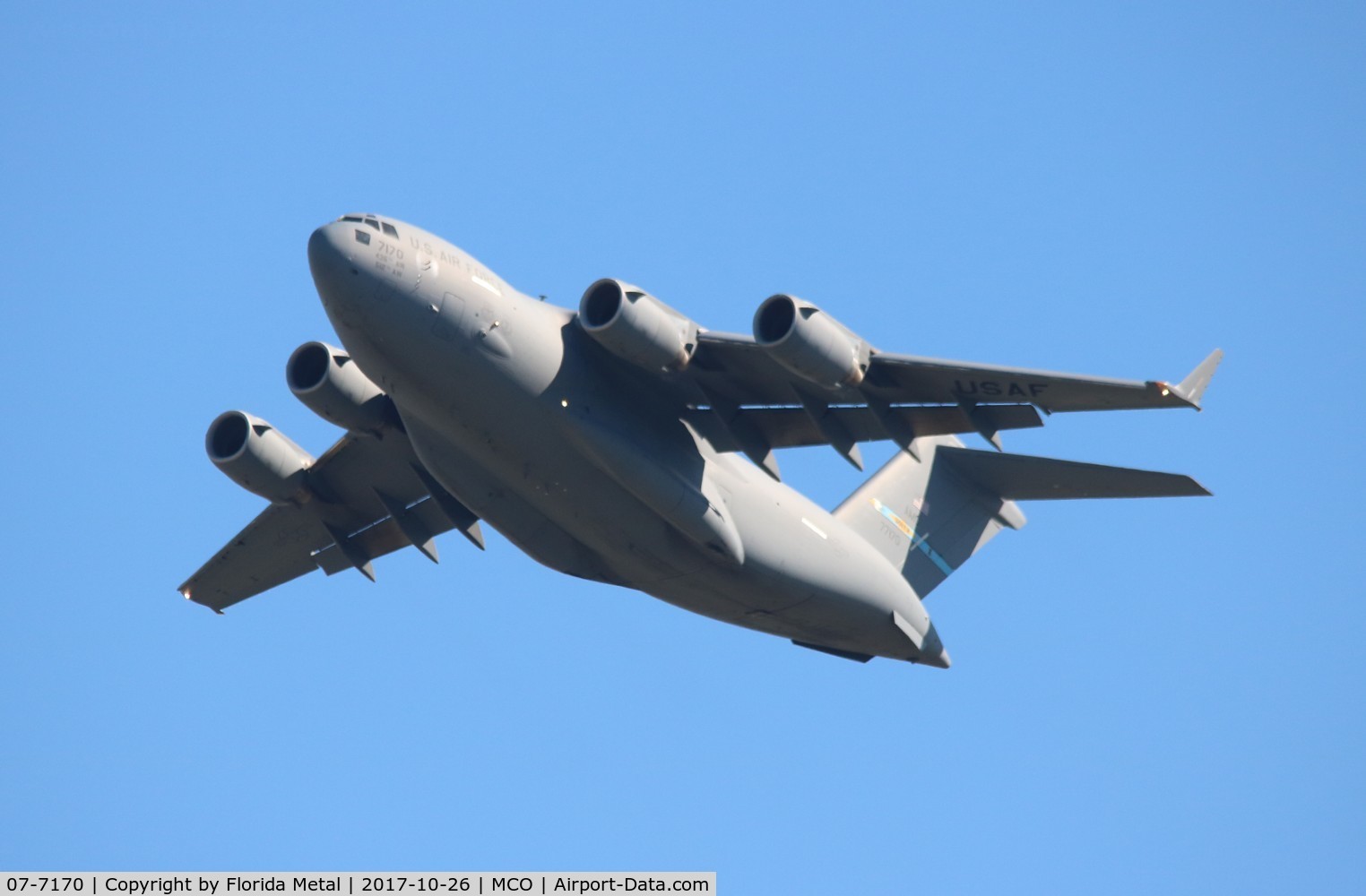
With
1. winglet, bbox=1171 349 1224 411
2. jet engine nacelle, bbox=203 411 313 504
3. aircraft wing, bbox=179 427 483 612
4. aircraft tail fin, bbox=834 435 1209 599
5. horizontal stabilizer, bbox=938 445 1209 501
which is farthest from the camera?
aircraft tail fin, bbox=834 435 1209 599

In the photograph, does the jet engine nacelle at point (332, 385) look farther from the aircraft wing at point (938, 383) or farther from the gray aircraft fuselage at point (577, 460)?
Answer: the aircraft wing at point (938, 383)

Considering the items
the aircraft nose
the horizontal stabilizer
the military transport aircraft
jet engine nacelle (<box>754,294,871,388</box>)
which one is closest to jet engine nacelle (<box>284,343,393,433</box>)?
the military transport aircraft

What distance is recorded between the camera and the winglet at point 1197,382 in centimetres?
1719

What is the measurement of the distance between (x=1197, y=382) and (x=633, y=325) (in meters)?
5.33

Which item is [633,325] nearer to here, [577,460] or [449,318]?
[577,460]

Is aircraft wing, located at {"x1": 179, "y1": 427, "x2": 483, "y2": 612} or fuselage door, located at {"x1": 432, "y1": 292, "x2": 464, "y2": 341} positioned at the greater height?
aircraft wing, located at {"x1": 179, "y1": 427, "x2": 483, "y2": 612}

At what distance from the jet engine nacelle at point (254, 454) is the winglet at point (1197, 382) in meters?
9.66

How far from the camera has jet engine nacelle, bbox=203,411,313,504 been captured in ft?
68.2

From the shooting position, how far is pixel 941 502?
2294cm

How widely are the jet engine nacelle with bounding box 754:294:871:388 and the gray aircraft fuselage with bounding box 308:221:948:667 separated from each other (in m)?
1.68

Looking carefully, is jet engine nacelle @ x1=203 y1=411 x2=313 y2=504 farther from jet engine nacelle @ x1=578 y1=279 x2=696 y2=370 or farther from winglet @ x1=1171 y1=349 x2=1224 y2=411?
winglet @ x1=1171 y1=349 x2=1224 y2=411

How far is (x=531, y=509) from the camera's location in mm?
19656

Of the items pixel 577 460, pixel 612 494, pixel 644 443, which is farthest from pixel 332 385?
pixel 644 443

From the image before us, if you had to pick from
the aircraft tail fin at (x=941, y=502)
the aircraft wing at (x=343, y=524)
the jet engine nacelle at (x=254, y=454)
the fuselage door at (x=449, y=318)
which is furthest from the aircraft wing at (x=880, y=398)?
the jet engine nacelle at (x=254, y=454)
